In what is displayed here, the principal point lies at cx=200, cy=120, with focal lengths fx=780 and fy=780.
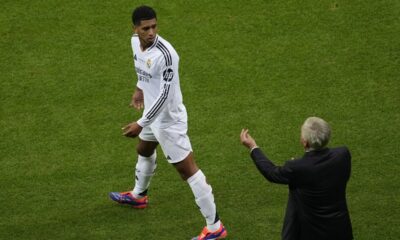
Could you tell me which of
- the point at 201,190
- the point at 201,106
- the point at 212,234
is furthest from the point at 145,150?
the point at 201,106

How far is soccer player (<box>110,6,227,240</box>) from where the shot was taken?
6.80 meters

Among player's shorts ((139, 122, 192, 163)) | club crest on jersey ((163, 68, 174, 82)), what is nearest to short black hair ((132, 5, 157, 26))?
club crest on jersey ((163, 68, 174, 82))

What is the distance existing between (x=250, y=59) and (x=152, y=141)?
9.41 ft

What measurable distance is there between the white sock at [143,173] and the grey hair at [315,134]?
2.35m

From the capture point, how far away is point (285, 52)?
33.0 feet

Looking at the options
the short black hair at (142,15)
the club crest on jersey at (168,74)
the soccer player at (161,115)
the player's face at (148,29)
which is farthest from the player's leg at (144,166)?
the short black hair at (142,15)

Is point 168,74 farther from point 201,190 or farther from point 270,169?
point 270,169

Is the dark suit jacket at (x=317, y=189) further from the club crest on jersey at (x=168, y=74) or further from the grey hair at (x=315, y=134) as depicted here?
the club crest on jersey at (x=168, y=74)

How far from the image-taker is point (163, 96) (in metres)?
6.79

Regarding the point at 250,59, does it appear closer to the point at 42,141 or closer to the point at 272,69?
the point at 272,69

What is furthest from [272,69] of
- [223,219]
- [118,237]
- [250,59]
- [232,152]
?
[118,237]

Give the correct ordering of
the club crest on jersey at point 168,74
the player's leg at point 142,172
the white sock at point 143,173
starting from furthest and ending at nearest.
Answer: the white sock at point 143,173 < the player's leg at point 142,172 < the club crest on jersey at point 168,74

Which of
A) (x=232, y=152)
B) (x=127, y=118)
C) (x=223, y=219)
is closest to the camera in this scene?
(x=223, y=219)

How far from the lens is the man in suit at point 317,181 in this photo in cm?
564
